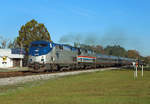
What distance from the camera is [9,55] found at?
2532 inches

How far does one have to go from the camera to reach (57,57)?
33.3 meters

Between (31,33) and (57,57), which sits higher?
(31,33)

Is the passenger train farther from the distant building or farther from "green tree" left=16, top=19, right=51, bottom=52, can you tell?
the distant building

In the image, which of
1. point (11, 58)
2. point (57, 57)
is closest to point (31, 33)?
point (11, 58)

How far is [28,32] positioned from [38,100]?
52552mm

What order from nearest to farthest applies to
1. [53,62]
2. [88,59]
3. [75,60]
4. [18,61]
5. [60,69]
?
1. [53,62]
2. [60,69]
3. [75,60]
4. [88,59]
5. [18,61]

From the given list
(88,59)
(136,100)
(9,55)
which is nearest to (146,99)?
(136,100)

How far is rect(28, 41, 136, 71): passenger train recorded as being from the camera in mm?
30172

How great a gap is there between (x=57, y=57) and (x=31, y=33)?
30.3 meters

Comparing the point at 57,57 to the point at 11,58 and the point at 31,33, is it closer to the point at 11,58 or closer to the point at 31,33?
the point at 31,33

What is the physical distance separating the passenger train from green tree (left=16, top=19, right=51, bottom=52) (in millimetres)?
19267

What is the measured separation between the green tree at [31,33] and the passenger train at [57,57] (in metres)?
19.3

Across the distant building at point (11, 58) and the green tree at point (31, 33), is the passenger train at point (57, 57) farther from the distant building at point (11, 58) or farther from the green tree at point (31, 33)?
the distant building at point (11, 58)

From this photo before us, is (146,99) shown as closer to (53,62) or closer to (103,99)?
(103,99)
